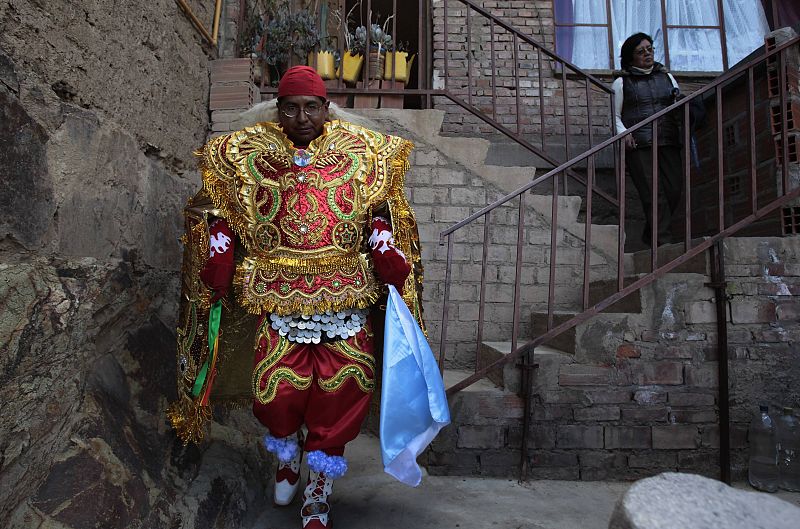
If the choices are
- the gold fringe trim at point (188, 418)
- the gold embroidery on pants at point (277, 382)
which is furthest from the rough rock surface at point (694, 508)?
the gold fringe trim at point (188, 418)

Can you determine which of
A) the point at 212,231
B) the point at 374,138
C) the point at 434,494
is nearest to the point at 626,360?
the point at 434,494

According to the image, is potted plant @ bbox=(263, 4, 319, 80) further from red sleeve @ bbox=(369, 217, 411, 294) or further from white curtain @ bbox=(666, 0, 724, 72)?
white curtain @ bbox=(666, 0, 724, 72)

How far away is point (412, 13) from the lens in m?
7.85

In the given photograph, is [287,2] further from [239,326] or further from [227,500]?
[227,500]

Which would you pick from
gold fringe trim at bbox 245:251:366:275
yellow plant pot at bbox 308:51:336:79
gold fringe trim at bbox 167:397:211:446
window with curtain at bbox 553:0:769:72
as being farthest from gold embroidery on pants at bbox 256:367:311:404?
window with curtain at bbox 553:0:769:72

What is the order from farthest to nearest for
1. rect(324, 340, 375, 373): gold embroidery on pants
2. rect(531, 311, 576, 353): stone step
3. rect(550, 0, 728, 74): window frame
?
rect(550, 0, 728, 74): window frame
rect(531, 311, 576, 353): stone step
rect(324, 340, 375, 373): gold embroidery on pants

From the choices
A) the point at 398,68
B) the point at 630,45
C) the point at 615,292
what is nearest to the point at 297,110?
the point at 615,292

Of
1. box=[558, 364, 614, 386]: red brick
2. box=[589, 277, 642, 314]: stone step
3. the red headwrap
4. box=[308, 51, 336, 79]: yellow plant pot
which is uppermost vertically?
box=[308, 51, 336, 79]: yellow plant pot

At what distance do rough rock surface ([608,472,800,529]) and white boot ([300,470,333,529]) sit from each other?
138 cm

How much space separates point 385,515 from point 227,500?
28.1 inches

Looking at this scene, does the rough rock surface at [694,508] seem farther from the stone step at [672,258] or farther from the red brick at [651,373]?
the stone step at [672,258]

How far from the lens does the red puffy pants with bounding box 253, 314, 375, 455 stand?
2178 mm

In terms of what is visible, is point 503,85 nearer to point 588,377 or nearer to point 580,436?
point 588,377

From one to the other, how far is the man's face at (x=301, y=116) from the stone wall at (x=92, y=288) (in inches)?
29.8
